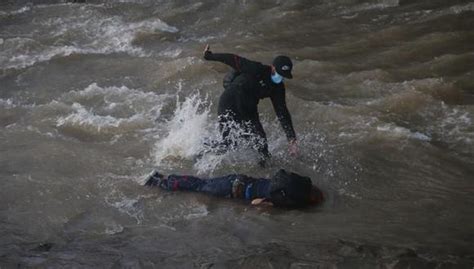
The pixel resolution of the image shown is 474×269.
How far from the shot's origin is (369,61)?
10.4m

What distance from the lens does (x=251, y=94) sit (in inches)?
266

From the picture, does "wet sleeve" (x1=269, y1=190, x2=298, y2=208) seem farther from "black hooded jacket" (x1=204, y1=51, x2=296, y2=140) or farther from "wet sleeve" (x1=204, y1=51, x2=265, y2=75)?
"wet sleeve" (x1=204, y1=51, x2=265, y2=75)

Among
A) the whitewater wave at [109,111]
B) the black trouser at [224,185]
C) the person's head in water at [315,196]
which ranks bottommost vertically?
the person's head in water at [315,196]

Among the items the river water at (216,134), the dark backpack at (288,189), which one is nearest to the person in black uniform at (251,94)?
the river water at (216,134)

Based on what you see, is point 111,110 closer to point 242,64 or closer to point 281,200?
A: point 242,64

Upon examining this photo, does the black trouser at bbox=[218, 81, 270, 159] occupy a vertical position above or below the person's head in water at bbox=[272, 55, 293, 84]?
below

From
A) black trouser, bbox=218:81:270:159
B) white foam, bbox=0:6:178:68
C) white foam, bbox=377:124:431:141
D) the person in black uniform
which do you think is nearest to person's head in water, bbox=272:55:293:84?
the person in black uniform

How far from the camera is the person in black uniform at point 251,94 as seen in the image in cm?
651

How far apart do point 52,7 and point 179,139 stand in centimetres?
876

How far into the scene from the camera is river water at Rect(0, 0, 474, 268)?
5301mm

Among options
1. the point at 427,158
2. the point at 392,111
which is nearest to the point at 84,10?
the point at 392,111

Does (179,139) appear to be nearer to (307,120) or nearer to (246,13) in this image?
(307,120)

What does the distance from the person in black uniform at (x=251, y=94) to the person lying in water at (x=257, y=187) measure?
76cm

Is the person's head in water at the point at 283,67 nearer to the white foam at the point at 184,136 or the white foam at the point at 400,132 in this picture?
the white foam at the point at 184,136
